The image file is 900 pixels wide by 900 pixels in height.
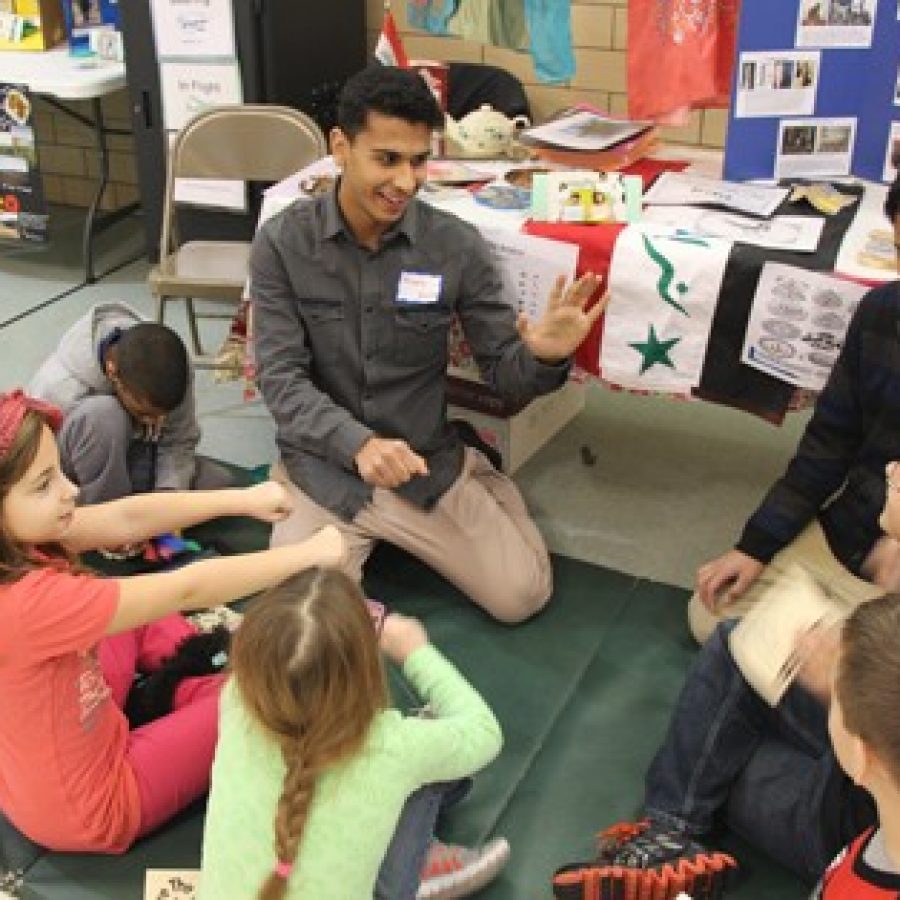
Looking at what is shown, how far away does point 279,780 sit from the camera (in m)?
1.33

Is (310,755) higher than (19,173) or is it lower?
lower

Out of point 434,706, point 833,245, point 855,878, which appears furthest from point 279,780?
point 833,245

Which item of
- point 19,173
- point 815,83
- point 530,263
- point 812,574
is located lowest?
point 812,574

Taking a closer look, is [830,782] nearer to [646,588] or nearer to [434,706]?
[434,706]

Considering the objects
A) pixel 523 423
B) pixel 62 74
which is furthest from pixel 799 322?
pixel 62 74

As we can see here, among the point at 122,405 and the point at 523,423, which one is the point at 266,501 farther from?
the point at 523,423

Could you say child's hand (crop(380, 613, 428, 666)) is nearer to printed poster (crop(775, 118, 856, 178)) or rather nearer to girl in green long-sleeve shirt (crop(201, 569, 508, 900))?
girl in green long-sleeve shirt (crop(201, 569, 508, 900))

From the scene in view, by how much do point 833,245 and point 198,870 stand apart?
1557 millimetres

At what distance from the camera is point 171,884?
1.71 meters

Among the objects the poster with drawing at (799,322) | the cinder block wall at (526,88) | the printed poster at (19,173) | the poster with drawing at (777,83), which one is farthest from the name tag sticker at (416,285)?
the printed poster at (19,173)

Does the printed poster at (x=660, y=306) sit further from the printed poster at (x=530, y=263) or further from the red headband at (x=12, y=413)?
the red headband at (x=12, y=413)

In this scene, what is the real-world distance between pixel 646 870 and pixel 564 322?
100cm

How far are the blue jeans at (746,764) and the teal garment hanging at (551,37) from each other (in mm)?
1484

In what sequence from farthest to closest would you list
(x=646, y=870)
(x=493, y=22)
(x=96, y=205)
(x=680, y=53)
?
(x=96, y=205)
(x=493, y=22)
(x=680, y=53)
(x=646, y=870)
